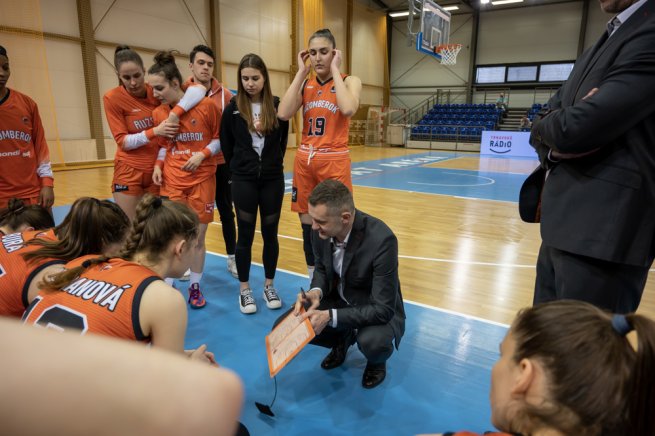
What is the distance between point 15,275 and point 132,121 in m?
1.71

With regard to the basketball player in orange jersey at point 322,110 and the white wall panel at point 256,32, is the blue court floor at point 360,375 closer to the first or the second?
the basketball player in orange jersey at point 322,110

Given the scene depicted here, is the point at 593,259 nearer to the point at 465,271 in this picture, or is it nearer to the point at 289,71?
the point at 465,271

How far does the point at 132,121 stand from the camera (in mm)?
3148

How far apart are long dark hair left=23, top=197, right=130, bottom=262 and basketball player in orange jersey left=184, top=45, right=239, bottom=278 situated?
165 centimetres

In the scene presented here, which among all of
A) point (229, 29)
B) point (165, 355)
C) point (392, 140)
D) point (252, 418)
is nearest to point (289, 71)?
point (229, 29)

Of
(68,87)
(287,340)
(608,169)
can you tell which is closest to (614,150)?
(608,169)

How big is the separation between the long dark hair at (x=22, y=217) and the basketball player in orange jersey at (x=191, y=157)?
87 centimetres

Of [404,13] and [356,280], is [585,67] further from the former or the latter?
[404,13]

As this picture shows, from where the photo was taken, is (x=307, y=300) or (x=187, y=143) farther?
(x=187, y=143)

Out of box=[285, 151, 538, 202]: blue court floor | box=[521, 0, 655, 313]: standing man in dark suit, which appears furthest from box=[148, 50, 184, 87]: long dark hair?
box=[285, 151, 538, 202]: blue court floor

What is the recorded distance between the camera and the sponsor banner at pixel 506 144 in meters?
14.8

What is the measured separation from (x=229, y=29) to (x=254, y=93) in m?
12.8

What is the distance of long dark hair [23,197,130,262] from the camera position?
5.64 ft

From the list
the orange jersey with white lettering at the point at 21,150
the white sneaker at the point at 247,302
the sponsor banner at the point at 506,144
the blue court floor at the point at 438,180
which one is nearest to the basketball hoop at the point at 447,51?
the sponsor banner at the point at 506,144
